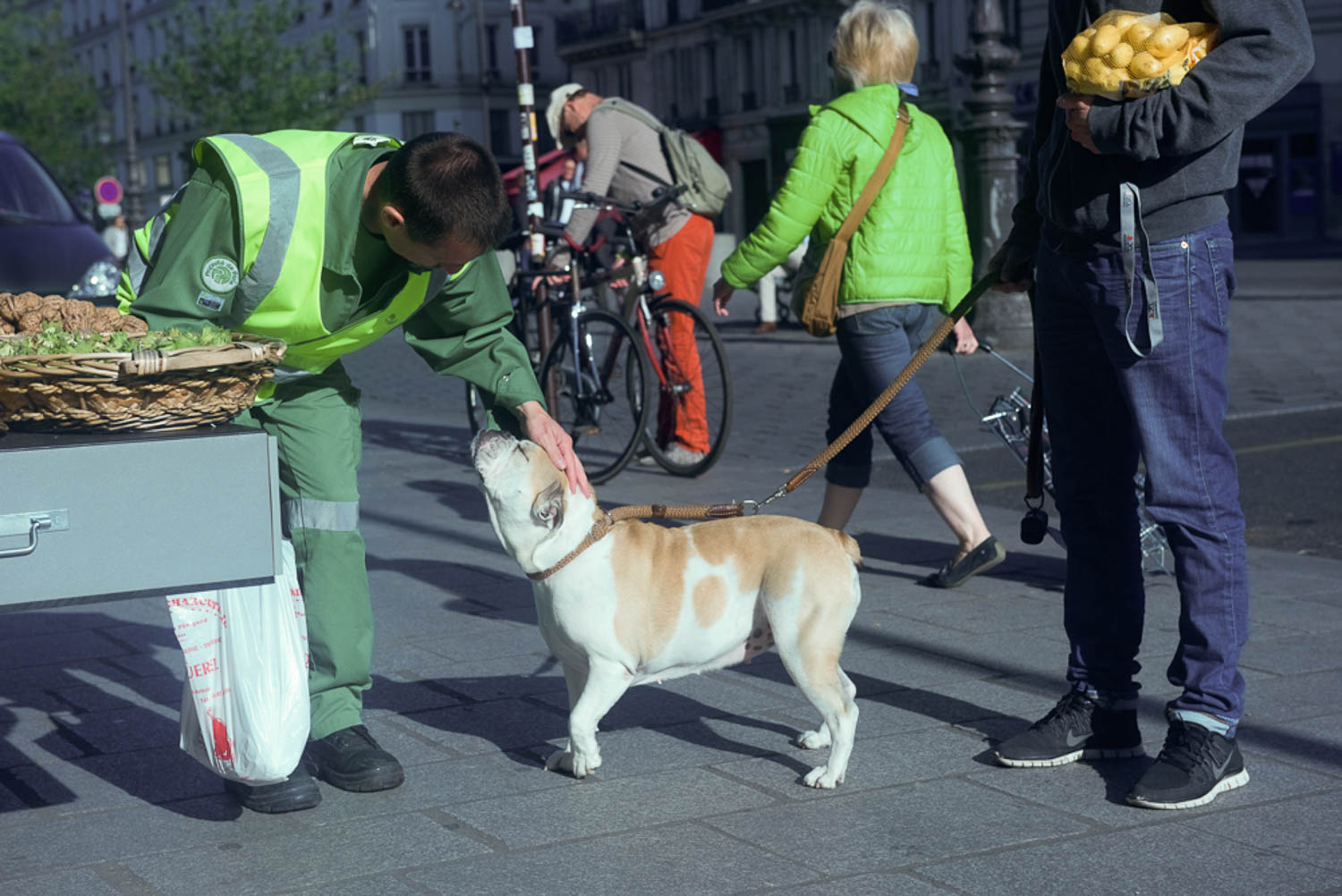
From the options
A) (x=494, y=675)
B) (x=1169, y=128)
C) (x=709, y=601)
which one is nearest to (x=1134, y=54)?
(x=1169, y=128)

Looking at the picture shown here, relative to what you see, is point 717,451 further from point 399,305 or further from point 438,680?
point 399,305

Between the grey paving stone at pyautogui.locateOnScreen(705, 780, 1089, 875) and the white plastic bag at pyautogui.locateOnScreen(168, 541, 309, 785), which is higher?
the white plastic bag at pyautogui.locateOnScreen(168, 541, 309, 785)

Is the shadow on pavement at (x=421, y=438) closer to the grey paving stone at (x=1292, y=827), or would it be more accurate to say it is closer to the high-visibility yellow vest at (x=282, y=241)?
the high-visibility yellow vest at (x=282, y=241)

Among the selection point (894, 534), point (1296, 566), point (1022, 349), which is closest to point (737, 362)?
point (1022, 349)

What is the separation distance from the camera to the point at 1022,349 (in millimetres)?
14844

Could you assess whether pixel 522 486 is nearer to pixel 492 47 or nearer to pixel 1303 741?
pixel 1303 741

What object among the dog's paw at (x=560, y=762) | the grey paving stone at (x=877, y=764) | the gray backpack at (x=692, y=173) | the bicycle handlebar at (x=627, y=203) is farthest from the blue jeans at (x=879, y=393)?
the gray backpack at (x=692, y=173)

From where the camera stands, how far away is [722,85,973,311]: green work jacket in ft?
18.5

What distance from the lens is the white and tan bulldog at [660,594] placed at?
12.2 ft

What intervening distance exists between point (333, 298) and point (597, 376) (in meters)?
5.23

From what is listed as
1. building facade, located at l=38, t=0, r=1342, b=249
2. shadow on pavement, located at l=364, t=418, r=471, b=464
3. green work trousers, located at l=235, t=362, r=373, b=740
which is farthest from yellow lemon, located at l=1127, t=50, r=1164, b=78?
building facade, located at l=38, t=0, r=1342, b=249

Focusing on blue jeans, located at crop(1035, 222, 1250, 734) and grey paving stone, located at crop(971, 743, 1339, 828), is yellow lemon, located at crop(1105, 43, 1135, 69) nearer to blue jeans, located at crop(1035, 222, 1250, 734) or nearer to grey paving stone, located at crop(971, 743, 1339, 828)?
blue jeans, located at crop(1035, 222, 1250, 734)

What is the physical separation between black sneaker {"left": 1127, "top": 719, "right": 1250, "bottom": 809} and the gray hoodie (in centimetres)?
110

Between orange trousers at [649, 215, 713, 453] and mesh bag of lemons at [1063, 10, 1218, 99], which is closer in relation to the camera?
mesh bag of lemons at [1063, 10, 1218, 99]
